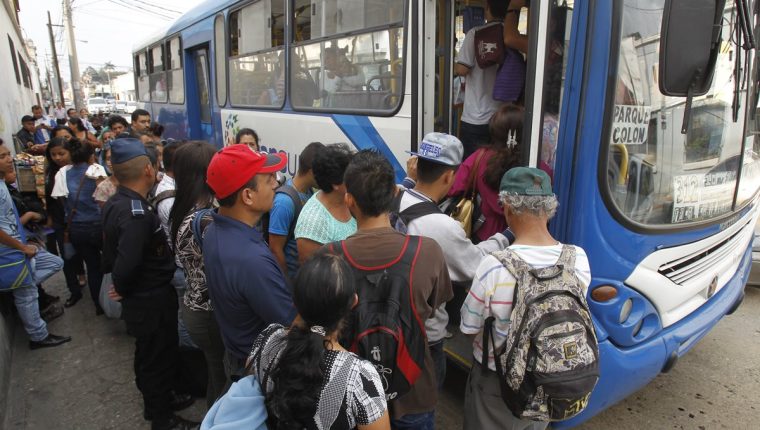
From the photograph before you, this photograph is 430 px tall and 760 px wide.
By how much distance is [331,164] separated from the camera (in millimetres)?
2320

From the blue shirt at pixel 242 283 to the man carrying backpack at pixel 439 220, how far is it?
630 millimetres

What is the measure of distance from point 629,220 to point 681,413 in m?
1.58

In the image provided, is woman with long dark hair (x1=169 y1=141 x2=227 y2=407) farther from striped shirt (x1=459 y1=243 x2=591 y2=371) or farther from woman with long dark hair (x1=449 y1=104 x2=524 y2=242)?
woman with long dark hair (x1=449 y1=104 x2=524 y2=242)

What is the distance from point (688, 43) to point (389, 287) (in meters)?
1.59

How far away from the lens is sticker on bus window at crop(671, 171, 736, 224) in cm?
235

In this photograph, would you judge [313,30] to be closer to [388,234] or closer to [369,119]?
[369,119]

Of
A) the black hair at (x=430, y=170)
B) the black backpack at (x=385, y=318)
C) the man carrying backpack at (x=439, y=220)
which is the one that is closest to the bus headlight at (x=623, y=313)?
the man carrying backpack at (x=439, y=220)

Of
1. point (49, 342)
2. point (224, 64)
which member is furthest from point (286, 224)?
point (224, 64)

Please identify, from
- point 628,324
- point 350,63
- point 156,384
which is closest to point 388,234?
point 628,324

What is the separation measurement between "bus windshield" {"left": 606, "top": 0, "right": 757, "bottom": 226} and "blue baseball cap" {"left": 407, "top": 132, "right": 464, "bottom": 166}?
2.22 feet

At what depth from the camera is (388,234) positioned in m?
1.69

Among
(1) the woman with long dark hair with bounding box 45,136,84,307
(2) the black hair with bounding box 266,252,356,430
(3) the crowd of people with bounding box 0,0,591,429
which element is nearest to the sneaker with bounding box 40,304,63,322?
(1) the woman with long dark hair with bounding box 45,136,84,307

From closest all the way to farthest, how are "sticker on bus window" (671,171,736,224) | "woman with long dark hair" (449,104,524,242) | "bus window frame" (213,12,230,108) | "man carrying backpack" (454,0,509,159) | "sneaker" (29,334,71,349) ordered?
"sticker on bus window" (671,171,736,224), "woman with long dark hair" (449,104,524,242), "man carrying backpack" (454,0,509,159), "sneaker" (29,334,71,349), "bus window frame" (213,12,230,108)

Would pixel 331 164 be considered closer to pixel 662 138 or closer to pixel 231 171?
pixel 231 171
